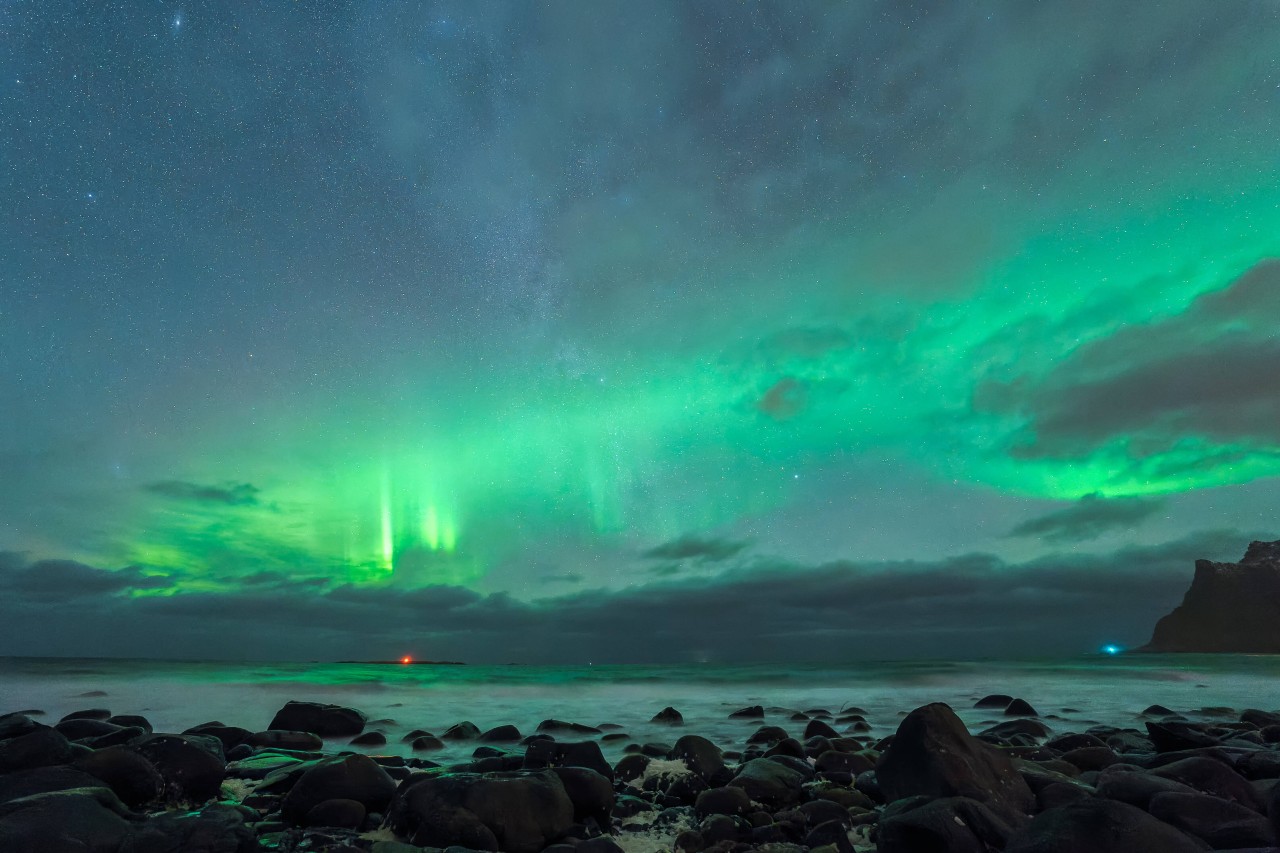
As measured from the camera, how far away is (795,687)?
33219 mm

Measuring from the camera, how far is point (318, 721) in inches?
571

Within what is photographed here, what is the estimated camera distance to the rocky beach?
18.5 ft

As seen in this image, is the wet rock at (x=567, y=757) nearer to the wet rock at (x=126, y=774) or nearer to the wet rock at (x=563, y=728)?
the wet rock at (x=126, y=774)

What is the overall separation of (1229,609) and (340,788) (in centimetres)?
17088

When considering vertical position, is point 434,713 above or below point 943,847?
below

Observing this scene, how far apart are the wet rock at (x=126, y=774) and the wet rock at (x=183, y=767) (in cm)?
14

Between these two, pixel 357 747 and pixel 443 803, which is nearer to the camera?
pixel 443 803

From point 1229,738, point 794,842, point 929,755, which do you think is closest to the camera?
point 794,842

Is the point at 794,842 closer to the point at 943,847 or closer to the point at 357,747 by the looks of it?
the point at 943,847

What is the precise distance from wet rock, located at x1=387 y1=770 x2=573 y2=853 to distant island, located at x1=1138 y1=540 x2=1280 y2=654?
15048 cm

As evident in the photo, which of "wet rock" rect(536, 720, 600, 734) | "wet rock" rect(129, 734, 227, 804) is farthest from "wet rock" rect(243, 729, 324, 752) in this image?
"wet rock" rect(536, 720, 600, 734)

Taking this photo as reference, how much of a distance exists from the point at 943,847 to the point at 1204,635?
16576cm

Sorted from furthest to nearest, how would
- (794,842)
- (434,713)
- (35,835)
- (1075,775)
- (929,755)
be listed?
(434,713), (1075,775), (929,755), (794,842), (35,835)

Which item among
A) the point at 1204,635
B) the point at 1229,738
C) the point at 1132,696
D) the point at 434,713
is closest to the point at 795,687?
the point at 1132,696
